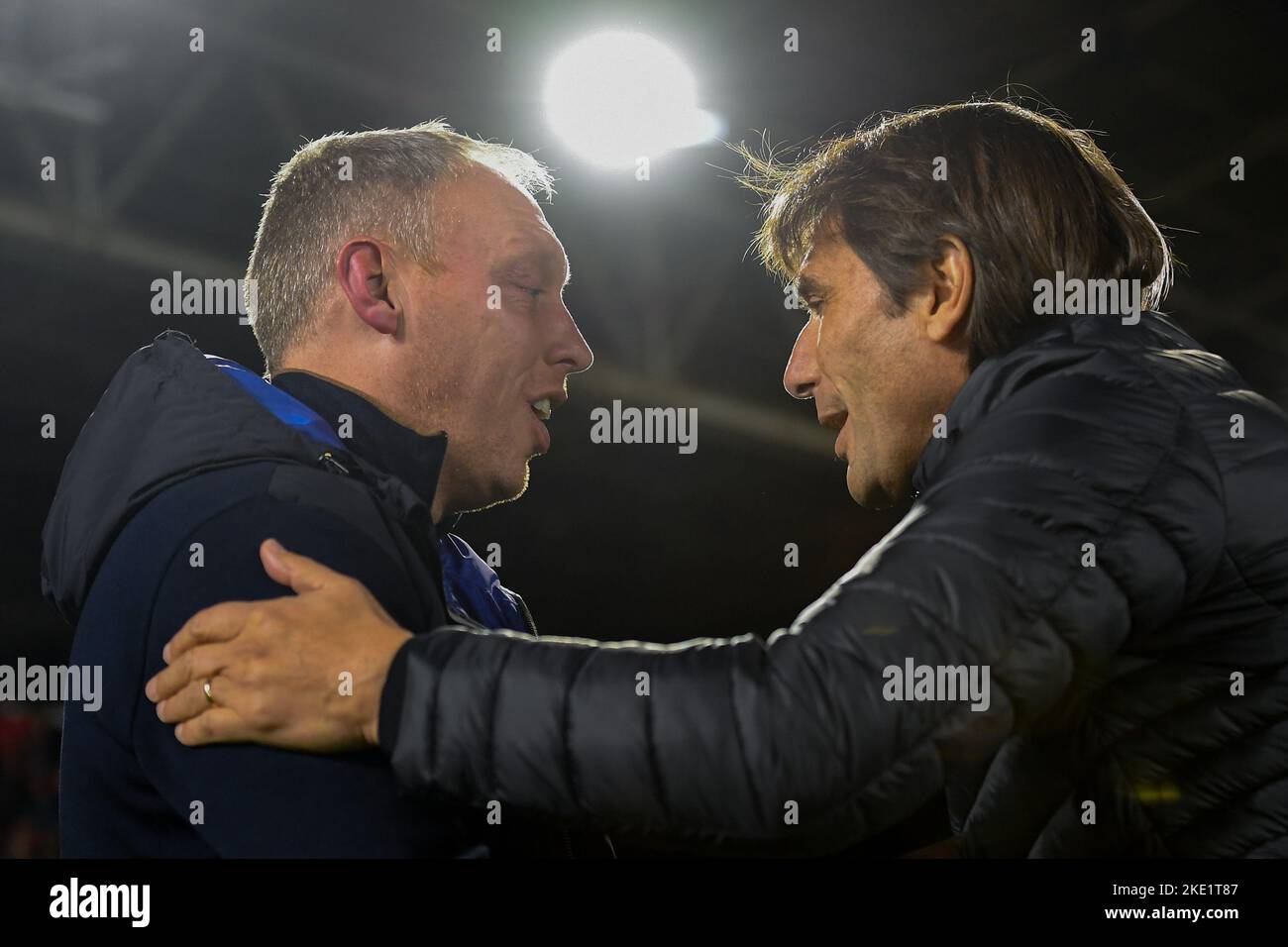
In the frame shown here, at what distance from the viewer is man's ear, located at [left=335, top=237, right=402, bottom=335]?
5.65 feet

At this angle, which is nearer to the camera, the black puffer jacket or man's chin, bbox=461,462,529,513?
the black puffer jacket

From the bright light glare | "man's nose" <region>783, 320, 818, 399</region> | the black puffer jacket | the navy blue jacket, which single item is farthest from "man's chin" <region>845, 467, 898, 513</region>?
the bright light glare

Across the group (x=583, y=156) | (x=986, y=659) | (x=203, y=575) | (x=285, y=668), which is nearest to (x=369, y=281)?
(x=203, y=575)

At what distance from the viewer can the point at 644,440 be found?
6938 millimetres

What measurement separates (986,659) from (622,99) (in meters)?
3.80

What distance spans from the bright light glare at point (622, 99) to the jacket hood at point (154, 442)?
10.7ft

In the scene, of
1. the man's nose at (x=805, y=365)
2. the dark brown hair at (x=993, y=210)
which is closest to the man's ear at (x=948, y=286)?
the dark brown hair at (x=993, y=210)

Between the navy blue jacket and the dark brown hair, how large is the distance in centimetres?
83

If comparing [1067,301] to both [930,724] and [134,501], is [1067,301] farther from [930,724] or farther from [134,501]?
[134,501]

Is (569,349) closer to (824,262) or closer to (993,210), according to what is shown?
(824,262)

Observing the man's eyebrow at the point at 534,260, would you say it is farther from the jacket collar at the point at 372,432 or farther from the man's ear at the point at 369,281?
the jacket collar at the point at 372,432

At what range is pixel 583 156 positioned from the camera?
16.4ft

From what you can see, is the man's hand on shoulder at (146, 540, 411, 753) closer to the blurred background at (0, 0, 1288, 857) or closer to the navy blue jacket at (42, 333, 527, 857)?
the navy blue jacket at (42, 333, 527, 857)
